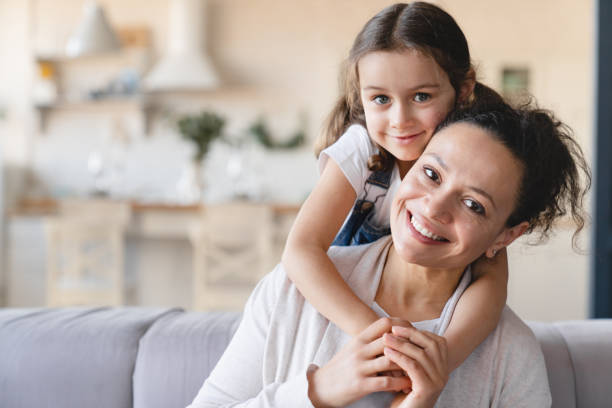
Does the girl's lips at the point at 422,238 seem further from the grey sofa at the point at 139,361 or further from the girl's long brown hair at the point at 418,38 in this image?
the grey sofa at the point at 139,361

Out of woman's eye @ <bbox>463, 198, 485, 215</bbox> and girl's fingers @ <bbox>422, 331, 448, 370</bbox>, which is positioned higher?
woman's eye @ <bbox>463, 198, 485, 215</bbox>

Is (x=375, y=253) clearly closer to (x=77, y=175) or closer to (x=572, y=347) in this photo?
(x=572, y=347)

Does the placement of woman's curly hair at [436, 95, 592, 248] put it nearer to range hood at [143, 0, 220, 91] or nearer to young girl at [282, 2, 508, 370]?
young girl at [282, 2, 508, 370]

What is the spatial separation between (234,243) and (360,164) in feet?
8.62

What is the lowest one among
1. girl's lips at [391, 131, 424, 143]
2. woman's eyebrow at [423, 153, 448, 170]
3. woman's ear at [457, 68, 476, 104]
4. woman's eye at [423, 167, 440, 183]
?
woman's eye at [423, 167, 440, 183]

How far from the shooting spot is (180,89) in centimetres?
543

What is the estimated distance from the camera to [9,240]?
4934mm

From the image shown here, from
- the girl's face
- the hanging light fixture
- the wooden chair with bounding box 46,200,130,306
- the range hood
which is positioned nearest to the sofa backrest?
the girl's face

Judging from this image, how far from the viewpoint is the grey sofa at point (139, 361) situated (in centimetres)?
115

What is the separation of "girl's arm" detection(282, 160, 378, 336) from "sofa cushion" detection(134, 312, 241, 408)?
0.95 ft

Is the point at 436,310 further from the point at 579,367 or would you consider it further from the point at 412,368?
the point at 579,367

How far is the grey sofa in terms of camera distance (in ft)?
3.78

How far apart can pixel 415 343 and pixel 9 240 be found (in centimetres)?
478

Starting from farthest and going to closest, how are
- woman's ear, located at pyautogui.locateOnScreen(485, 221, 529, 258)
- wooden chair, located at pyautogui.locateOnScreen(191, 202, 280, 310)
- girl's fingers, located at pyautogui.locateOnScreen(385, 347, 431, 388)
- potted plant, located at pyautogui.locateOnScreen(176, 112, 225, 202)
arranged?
potted plant, located at pyautogui.locateOnScreen(176, 112, 225, 202) → wooden chair, located at pyautogui.locateOnScreen(191, 202, 280, 310) → woman's ear, located at pyautogui.locateOnScreen(485, 221, 529, 258) → girl's fingers, located at pyautogui.locateOnScreen(385, 347, 431, 388)
